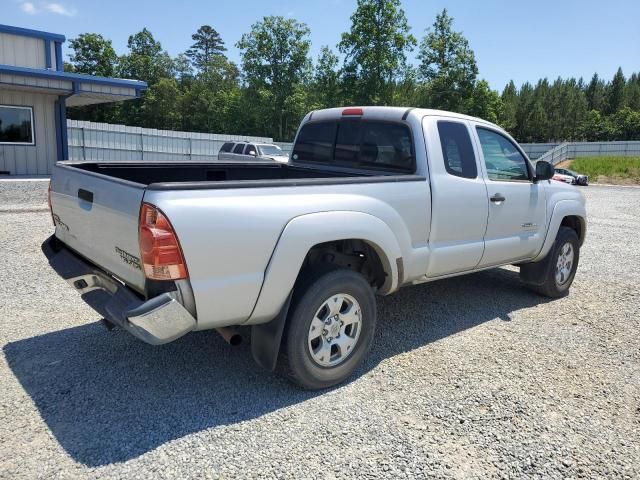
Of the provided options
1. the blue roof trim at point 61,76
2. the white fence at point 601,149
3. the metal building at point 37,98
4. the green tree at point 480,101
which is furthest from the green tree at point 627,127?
the metal building at point 37,98

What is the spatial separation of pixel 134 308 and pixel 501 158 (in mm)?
3837

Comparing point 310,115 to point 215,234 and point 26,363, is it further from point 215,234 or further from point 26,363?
point 26,363

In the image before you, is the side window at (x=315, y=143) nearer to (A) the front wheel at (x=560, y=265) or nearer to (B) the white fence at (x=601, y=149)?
(A) the front wheel at (x=560, y=265)

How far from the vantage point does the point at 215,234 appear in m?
2.91

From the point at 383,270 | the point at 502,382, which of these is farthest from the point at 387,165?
the point at 502,382

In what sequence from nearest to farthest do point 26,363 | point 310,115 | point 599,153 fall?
point 26,363, point 310,115, point 599,153

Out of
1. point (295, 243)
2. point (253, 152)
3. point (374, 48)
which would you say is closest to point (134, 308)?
point (295, 243)

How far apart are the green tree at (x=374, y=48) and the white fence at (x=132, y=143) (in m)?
15.7

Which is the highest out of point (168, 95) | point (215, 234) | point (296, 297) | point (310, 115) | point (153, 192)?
point (168, 95)

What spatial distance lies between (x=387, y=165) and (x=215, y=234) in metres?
2.11

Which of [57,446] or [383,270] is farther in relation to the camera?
[383,270]

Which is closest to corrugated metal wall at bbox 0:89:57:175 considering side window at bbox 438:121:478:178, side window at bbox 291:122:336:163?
side window at bbox 291:122:336:163

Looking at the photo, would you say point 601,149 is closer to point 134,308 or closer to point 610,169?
point 610,169

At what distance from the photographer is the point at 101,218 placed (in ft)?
10.7
